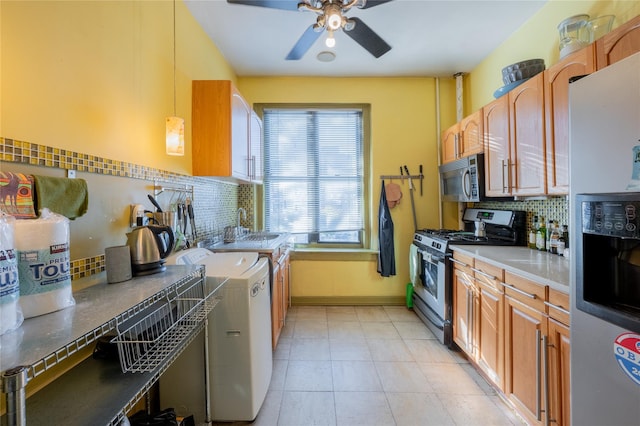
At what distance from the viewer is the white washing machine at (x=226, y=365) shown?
5.05 ft

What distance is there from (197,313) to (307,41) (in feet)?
6.39

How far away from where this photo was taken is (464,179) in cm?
271

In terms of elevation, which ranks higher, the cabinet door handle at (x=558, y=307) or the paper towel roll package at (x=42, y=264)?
the paper towel roll package at (x=42, y=264)

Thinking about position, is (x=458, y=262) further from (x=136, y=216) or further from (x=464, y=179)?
(x=136, y=216)

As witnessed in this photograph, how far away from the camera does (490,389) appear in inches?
Answer: 76.0

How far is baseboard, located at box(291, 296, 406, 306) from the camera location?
3451mm

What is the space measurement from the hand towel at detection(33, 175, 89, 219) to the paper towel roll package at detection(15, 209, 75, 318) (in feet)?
0.43

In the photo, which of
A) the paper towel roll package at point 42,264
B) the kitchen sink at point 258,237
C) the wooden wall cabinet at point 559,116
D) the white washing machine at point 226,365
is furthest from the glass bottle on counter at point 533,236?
the paper towel roll package at point 42,264

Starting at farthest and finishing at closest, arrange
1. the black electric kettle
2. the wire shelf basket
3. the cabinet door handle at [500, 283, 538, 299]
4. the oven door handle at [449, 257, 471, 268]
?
1. the oven door handle at [449, 257, 471, 268]
2. the cabinet door handle at [500, 283, 538, 299]
3. the black electric kettle
4. the wire shelf basket

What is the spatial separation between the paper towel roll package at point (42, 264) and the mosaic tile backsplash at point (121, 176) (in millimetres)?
283

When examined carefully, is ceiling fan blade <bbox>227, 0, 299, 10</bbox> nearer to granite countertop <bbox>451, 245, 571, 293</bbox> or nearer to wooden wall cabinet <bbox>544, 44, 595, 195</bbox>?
wooden wall cabinet <bbox>544, 44, 595, 195</bbox>

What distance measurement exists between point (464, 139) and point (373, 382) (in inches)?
96.2

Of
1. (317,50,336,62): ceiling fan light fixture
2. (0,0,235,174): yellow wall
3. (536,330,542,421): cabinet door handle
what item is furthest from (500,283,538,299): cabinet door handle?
(317,50,336,62): ceiling fan light fixture

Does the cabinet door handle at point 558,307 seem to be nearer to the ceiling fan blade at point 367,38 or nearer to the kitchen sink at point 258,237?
the ceiling fan blade at point 367,38
